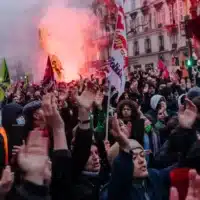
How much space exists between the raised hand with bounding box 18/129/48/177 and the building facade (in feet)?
137

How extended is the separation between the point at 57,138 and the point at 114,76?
3.46 m

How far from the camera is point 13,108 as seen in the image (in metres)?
6.03

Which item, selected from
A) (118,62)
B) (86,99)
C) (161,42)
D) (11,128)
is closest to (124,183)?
(86,99)

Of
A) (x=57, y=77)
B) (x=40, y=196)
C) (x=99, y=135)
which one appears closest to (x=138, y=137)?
(x=99, y=135)

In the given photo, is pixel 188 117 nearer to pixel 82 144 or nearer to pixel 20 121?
pixel 82 144

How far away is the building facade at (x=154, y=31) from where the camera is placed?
46219 millimetres

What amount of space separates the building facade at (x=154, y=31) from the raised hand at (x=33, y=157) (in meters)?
41.8

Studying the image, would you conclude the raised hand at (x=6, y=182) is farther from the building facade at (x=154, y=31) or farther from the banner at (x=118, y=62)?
the building facade at (x=154, y=31)

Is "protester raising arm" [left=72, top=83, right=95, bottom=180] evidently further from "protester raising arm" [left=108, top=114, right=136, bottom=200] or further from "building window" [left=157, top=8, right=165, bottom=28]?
"building window" [left=157, top=8, right=165, bottom=28]

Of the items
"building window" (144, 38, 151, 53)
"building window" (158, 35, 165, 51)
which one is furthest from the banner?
"building window" (144, 38, 151, 53)

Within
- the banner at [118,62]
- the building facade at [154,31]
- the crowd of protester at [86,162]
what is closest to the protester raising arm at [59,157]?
the crowd of protester at [86,162]

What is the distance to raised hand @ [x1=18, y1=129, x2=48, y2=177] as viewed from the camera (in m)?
2.78

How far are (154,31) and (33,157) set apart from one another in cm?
4880

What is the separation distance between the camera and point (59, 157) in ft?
10.9
